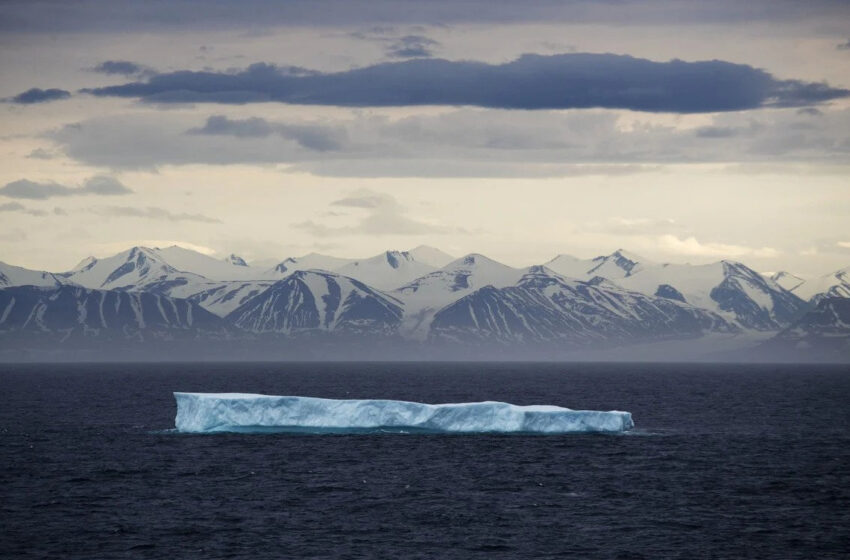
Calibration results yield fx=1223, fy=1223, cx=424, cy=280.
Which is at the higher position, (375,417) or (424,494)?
(375,417)

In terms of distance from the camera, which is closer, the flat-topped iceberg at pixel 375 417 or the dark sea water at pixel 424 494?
the dark sea water at pixel 424 494

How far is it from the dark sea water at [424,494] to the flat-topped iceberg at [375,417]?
1.23 m

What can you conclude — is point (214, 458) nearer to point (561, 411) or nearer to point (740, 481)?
point (561, 411)

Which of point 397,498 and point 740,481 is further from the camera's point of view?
point 740,481

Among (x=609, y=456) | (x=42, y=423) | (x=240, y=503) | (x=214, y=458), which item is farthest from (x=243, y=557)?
(x=42, y=423)

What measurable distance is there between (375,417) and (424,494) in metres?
29.3

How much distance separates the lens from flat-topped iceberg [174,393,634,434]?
9531 cm

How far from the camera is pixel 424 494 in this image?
67312 mm

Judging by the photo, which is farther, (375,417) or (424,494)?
(375,417)

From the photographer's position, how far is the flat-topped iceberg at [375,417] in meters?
95.3

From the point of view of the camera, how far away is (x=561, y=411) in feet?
309

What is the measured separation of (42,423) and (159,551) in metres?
64.3

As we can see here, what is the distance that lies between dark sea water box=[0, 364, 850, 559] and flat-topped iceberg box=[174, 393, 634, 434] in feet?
4.03

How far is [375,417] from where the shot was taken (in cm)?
9631
